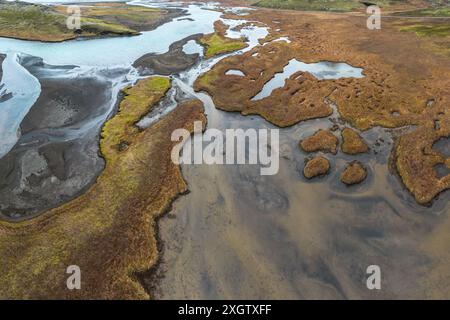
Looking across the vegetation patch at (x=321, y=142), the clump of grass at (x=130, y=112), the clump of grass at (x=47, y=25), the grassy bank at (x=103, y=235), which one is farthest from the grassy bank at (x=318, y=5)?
the grassy bank at (x=103, y=235)

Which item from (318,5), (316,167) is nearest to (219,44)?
(316,167)

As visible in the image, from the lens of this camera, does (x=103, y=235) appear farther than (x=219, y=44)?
No

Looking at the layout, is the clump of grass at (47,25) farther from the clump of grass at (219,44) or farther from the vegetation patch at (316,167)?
the vegetation patch at (316,167)

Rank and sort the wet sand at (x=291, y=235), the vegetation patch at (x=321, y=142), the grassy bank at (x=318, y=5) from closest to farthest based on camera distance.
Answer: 1. the wet sand at (x=291, y=235)
2. the vegetation patch at (x=321, y=142)
3. the grassy bank at (x=318, y=5)

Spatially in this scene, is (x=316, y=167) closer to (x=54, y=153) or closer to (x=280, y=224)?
(x=280, y=224)
